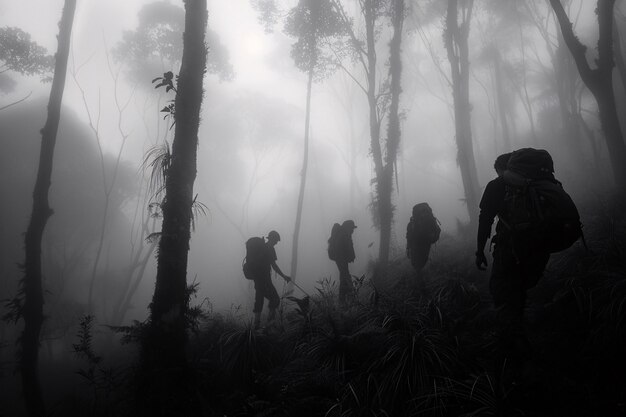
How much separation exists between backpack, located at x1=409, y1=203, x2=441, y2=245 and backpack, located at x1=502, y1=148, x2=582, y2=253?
3.13 m

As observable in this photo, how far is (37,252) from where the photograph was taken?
6.40 meters

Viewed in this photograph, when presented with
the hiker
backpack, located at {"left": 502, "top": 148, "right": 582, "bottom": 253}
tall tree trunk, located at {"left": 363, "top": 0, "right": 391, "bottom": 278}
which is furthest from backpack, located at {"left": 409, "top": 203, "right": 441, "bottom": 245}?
backpack, located at {"left": 502, "top": 148, "right": 582, "bottom": 253}

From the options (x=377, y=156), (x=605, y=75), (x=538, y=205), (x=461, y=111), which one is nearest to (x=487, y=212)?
(x=538, y=205)

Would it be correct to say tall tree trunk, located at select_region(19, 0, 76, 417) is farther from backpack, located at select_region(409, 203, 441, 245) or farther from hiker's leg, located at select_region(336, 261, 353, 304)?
backpack, located at select_region(409, 203, 441, 245)

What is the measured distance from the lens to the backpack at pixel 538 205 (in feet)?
7.87

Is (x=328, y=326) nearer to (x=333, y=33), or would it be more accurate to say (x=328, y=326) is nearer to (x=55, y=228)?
(x=333, y=33)

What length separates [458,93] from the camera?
1123 cm

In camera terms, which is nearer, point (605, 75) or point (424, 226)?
point (424, 226)

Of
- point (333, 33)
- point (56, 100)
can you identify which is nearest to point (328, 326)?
point (56, 100)

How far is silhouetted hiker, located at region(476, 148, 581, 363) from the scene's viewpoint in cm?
244

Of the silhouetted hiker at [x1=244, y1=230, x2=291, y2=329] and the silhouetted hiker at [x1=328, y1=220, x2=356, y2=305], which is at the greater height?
the silhouetted hiker at [x1=328, y1=220, x2=356, y2=305]

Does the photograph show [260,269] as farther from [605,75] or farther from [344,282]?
[605,75]

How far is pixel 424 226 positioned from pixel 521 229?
3.42 metres

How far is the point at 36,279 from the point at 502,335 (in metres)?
7.82
